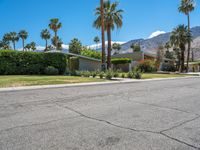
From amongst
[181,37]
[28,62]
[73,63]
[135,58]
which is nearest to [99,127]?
[28,62]

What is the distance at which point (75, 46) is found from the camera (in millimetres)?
68688

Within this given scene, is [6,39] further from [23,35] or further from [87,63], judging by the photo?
[87,63]

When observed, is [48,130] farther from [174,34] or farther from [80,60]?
[174,34]

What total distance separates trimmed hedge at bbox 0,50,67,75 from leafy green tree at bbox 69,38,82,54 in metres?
40.1

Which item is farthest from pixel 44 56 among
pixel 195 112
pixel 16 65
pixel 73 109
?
pixel 195 112

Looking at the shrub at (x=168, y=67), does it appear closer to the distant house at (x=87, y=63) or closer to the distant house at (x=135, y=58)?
the distant house at (x=135, y=58)

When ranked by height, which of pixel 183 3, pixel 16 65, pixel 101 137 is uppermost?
pixel 183 3

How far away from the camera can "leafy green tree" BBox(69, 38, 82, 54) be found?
67.4 metres

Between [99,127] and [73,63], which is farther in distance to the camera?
[73,63]

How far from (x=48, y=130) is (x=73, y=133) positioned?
61 centimetres

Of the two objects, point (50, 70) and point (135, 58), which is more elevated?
point (135, 58)

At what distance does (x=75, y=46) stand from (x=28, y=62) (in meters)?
44.1

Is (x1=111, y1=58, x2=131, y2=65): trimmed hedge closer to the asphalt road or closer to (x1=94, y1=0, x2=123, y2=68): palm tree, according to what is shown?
(x1=94, y1=0, x2=123, y2=68): palm tree

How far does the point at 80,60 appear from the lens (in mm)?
33500
